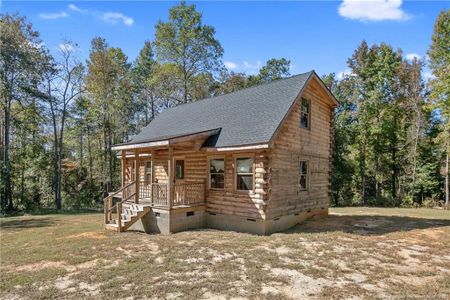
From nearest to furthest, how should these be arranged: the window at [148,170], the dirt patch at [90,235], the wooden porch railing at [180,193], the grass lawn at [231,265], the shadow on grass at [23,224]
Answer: the grass lawn at [231,265], the dirt patch at [90,235], the wooden porch railing at [180,193], the shadow on grass at [23,224], the window at [148,170]

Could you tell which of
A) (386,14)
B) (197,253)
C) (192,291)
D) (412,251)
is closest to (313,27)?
(386,14)

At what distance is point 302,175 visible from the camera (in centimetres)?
1320

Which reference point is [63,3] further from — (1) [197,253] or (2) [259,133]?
(1) [197,253]

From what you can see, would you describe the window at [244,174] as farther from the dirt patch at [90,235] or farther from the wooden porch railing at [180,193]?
the dirt patch at [90,235]

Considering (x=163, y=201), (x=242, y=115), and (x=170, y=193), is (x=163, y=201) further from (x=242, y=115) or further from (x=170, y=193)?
(x=242, y=115)

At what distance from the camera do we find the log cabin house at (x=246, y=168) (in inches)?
435

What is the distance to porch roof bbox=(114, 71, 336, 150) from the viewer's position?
1131cm

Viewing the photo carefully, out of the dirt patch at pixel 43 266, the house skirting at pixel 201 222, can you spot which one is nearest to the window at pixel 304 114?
the house skirting at pixel 201 222

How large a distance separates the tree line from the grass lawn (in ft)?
54.8

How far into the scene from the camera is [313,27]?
44.6 feet

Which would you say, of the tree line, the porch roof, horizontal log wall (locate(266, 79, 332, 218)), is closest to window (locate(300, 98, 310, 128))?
horizontal log wall (locate(266, 79, 332, 218))

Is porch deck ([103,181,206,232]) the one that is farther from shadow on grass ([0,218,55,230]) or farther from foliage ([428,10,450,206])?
foliage ([428,10,450,206])

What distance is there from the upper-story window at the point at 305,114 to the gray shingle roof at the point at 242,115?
1.02m

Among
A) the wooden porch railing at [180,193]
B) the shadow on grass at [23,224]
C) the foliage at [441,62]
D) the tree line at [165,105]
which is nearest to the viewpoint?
the wooden porch railing at [180,193]
